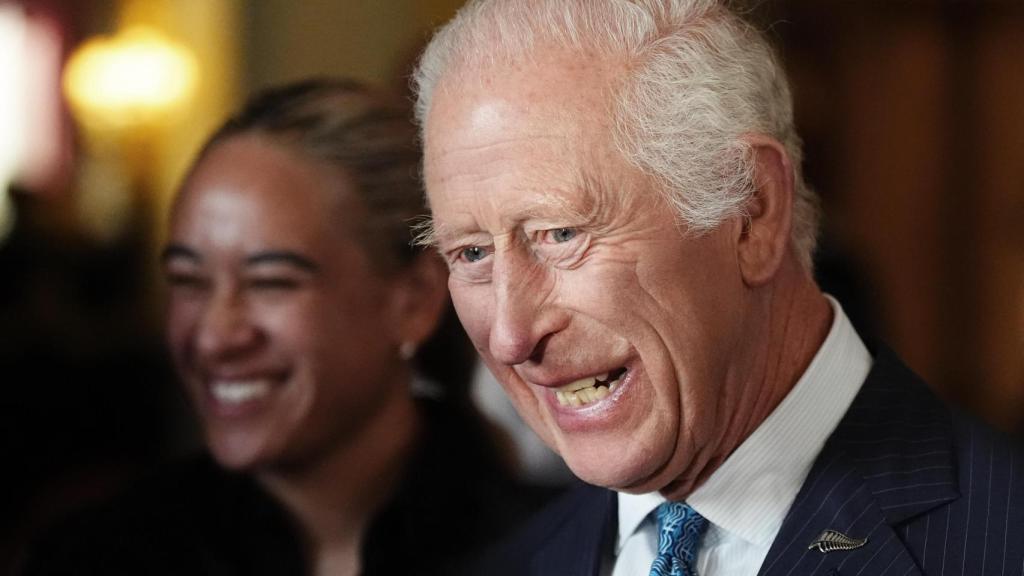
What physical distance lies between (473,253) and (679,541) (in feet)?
1.18

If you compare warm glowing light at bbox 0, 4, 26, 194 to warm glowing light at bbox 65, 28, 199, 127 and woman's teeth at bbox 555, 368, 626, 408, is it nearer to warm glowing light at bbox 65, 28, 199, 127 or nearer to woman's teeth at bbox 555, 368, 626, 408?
warm glowing light at bbox 65, 28, 199, 127

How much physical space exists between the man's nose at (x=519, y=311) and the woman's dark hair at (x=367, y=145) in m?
0.53

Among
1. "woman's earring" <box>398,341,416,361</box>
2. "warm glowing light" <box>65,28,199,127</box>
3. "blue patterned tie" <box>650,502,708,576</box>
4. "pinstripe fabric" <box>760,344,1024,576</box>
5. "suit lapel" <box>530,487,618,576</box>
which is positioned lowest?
"warm glowing light" <box>65,28,199,127</box>

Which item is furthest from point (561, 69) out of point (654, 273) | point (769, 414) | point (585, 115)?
point (769, 414)

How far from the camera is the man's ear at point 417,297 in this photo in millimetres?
1839

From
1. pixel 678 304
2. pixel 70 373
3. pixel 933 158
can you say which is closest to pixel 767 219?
pixel 678 304

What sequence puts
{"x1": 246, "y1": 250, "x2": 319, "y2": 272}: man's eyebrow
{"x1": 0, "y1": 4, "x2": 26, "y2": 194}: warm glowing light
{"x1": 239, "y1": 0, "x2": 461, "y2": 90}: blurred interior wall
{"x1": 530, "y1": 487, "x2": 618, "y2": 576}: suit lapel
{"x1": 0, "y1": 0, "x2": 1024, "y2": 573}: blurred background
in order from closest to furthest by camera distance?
{"x1": 530, "y1": 487, "x2": 618, "y2": 576}: suit lapel
{"x1": 246, "y1": 250, "x2": 319, "y2": 272}: man's eyebrow
{"x1": 0, "y1": 0, "x2": 1024, "y2": 573}: blurred background
{"x1": 0, "y1": 4, "x2": 26, "y2": 194}: warm glowing light
{"x1": 239, "y1": 0, "x2": 461, "y2": 90}: blurred interior wall

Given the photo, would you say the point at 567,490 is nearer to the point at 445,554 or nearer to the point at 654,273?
the point at 445,554

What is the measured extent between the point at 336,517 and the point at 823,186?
4280 mm

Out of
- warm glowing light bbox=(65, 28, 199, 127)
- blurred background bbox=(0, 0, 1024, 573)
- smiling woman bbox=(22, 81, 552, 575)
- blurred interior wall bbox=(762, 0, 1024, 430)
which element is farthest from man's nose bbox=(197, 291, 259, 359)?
blurred interior wall bbox=(762, 0, 1024, 430)

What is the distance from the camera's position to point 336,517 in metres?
1.83

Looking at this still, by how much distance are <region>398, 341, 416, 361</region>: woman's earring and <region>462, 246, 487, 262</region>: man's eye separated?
21.5 inches

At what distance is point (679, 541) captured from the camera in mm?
1362

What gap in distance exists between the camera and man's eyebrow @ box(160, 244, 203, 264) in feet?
5.86
